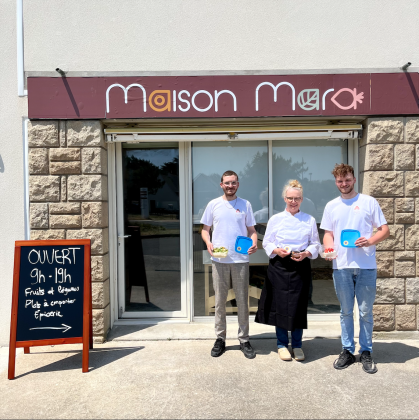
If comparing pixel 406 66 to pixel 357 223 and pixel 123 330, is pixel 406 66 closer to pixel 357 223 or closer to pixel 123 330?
pixel 357 223

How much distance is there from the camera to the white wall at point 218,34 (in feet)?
14.4

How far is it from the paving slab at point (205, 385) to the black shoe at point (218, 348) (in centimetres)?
5

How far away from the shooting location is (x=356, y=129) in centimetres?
451

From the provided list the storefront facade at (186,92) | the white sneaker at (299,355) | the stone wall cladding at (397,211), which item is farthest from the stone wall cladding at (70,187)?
the stone wall cladding at (397,211)

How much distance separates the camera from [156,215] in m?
4.89

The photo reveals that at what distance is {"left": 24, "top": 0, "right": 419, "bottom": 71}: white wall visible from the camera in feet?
14.4

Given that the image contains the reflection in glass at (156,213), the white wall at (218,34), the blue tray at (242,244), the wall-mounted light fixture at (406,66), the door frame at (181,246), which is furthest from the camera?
the reflection in glass at (156,213)

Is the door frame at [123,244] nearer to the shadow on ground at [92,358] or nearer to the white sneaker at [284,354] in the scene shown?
the shadow on ground at [92,358]

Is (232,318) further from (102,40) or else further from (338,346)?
(102,40)

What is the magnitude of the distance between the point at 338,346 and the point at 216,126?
9.64ft

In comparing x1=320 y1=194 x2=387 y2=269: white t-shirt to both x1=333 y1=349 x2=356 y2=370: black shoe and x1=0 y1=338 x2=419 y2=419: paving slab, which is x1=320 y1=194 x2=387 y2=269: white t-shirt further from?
x1=0 y1=338 x2=419 y2=419: paving slab

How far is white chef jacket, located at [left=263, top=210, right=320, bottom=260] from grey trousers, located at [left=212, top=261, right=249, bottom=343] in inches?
15.3

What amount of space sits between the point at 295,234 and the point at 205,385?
1644 millimetres

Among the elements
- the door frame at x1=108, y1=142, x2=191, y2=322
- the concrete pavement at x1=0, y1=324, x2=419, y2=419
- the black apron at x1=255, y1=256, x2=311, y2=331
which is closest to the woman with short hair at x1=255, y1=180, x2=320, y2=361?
the black apron at x1=255, y1=256, x2=311, y2=331
